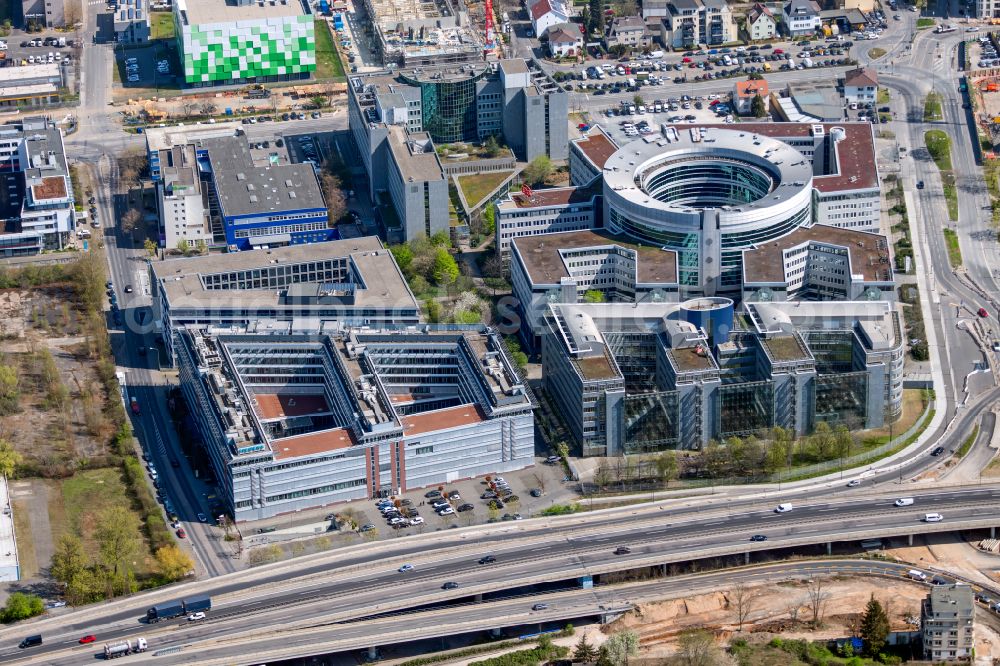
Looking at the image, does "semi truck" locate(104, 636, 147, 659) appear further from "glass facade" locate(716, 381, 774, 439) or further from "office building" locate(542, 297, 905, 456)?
"glass facade" locate(716, 381, 774, 439)

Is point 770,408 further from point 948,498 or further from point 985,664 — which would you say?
point 985,664

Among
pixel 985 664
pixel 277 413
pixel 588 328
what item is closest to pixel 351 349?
pixel 277 413

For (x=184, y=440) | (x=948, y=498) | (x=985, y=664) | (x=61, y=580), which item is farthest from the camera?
(x=184, y=440)

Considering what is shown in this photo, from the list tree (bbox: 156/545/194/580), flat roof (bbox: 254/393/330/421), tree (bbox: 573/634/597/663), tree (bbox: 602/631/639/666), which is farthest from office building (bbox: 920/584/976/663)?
flat roof (bbox: 254/393/330/421)

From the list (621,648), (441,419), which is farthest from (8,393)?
(621,648)

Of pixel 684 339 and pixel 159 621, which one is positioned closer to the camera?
pixel 159 621

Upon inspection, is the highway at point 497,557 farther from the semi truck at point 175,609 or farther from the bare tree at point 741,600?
the bare tree at point 741,600
